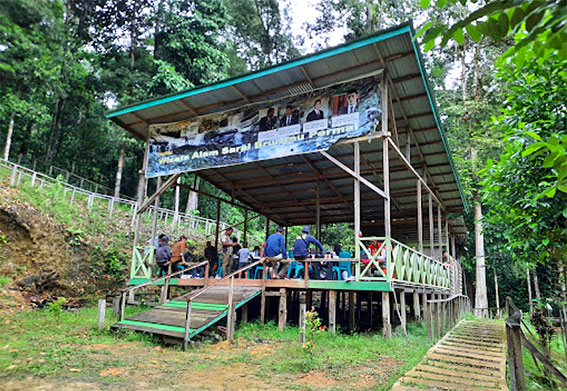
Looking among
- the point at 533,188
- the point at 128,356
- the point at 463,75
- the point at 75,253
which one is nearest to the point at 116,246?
the point at 75,253

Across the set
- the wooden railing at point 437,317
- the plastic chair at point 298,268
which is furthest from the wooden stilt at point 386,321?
the plastic chair at point 298,268

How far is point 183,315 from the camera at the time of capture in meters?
8.97

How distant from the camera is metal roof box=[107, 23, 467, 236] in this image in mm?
9773

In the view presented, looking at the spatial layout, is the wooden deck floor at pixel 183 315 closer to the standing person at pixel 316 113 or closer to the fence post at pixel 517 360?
the standing person at pixel 316 113

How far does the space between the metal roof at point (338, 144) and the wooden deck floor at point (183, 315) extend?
15.7 feet

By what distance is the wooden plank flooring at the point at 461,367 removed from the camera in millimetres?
5688

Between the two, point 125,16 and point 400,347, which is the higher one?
point 125,16

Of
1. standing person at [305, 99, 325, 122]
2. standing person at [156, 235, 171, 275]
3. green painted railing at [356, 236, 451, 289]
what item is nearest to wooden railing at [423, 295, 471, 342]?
green painted railing at [356, 236, 451, 289]

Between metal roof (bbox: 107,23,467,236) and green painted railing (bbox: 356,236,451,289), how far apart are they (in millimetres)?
2946

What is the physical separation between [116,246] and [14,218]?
13.9 ft

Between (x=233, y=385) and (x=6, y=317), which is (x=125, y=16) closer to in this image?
(x=6, y=317)

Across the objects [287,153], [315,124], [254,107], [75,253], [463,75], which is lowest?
[75,253]

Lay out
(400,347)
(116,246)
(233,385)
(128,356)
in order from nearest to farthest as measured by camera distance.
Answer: (233,385)
(128,356)
(400,347)
(116,246)

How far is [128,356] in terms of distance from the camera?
710 cm
